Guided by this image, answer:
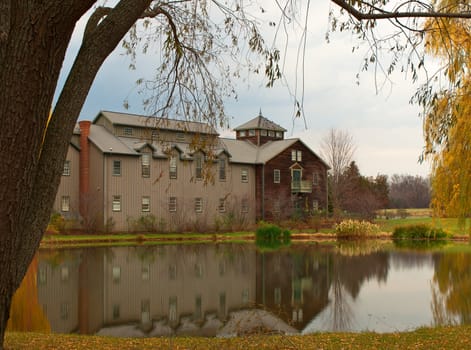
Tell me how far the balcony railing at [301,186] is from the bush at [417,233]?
1414 cm

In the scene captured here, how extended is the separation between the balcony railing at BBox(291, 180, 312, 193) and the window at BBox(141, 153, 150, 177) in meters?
14.3

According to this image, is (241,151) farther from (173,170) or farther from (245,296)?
(245,296)

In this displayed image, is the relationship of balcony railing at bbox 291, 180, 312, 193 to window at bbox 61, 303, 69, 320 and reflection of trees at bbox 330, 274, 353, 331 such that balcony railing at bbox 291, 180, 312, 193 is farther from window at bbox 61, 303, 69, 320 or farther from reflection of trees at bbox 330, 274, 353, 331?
window at bbox 61, 303, 69, 320

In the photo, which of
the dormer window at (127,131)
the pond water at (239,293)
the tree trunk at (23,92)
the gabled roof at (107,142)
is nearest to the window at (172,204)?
the gabled roof at (107,142)

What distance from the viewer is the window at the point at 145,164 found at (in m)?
39.3

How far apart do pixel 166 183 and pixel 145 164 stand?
253 cm

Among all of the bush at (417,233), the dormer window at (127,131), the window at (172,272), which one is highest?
the dormer window at (127,131)

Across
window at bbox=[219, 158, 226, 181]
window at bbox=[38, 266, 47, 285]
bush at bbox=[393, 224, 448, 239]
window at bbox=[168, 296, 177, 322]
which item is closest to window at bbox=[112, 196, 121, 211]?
window at bbox=[219, 158, 226, 181]

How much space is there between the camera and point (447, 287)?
15586mm

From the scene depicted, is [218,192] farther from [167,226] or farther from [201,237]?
[201,237]

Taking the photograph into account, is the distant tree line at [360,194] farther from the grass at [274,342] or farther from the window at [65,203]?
the grass at [274,342]

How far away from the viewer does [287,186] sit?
48.0 metres

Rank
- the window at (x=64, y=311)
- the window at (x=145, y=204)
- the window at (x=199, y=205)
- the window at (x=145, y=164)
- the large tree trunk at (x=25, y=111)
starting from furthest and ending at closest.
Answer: the window at (x=199, y=205), the window at (x=145, y=164), the window at (x=145, y=204), the window at (x=64, y=311), the large tree trunk at (x=25, y=111)

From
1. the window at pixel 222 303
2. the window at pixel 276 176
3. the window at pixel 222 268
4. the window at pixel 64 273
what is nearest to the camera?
the window at pixel 222 303
